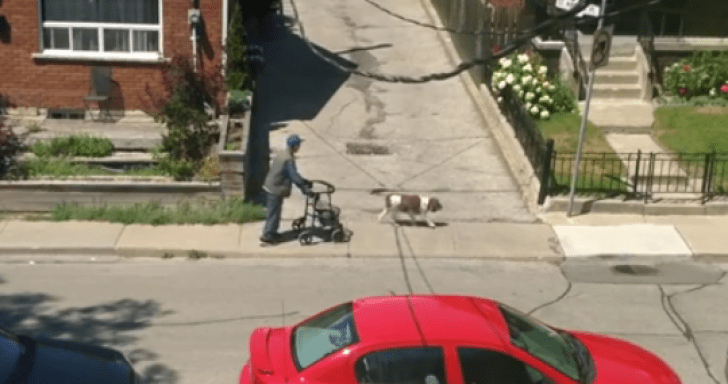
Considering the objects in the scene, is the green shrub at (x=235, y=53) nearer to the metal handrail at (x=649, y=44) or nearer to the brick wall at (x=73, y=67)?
the brick wall at (x=73, y=67)

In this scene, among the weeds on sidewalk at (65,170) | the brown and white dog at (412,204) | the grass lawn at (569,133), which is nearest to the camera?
the brown and white dog at (412,204)

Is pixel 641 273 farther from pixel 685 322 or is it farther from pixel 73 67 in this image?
pixel 73 67

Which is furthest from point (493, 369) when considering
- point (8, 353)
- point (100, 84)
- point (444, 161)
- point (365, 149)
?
point (100, 84)

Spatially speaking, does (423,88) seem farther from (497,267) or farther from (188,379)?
(188,379)

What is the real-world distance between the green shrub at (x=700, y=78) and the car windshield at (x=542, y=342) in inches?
513

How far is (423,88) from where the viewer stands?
2325 centimetres

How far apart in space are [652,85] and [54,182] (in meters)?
11.8

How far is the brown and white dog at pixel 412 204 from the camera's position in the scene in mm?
16281

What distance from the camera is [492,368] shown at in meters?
9.01

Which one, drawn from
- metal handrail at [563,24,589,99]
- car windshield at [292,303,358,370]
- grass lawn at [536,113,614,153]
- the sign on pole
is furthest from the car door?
metal handrail at [563,24,589,99]

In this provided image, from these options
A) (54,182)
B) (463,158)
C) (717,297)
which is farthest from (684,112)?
(54,182)

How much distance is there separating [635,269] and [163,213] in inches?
268

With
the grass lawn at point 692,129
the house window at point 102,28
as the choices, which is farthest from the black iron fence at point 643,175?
the house window at point 102,28

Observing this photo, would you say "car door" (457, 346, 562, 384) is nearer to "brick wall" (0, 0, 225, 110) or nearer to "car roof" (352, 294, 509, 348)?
"car roof" (352, 294, 509, 348)
